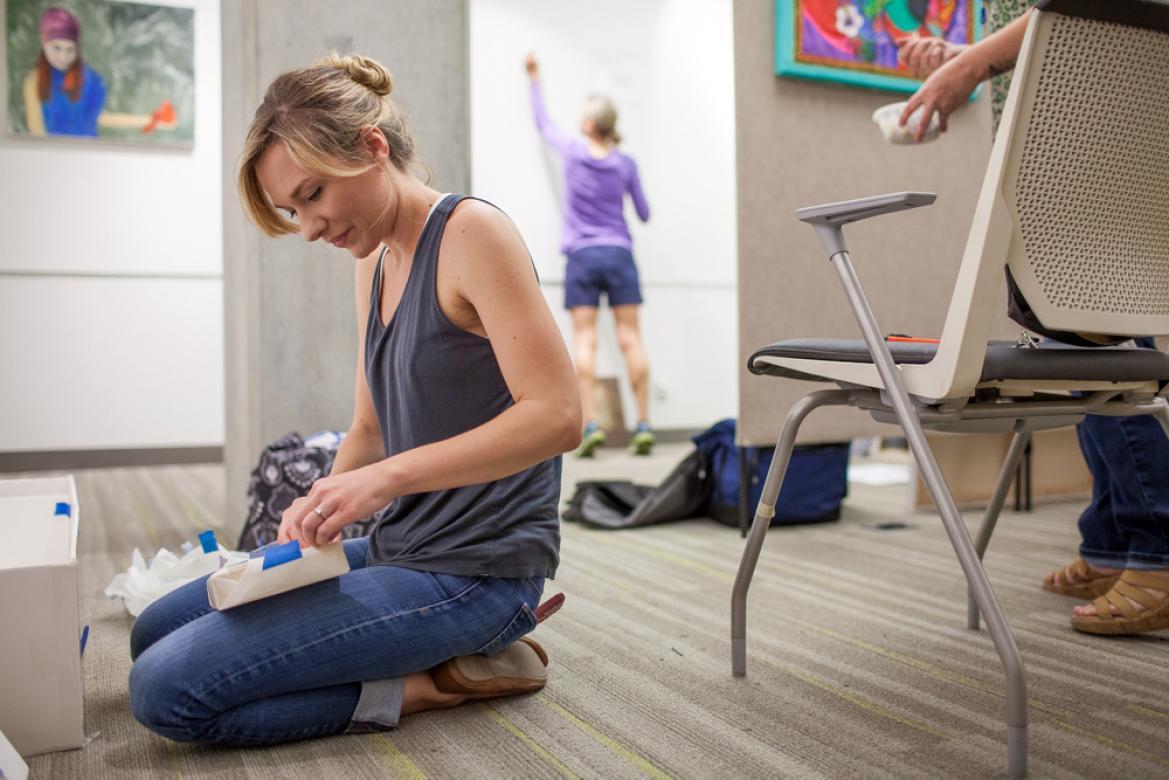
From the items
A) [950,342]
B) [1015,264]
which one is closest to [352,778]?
[950,342]

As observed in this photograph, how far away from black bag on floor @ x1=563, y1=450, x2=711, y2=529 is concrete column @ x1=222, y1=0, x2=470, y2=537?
731 mm

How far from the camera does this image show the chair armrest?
1.04m

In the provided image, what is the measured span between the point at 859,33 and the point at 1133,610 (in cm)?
169

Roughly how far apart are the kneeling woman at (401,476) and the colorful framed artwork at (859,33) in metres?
1.58

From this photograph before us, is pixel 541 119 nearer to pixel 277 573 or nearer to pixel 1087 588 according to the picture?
pixel 1087 588

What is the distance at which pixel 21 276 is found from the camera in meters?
4.07

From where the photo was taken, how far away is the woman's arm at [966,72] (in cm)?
124

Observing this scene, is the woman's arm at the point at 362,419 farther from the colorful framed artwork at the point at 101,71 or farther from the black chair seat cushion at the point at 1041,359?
the colorful framed artwork at the point at 101,71

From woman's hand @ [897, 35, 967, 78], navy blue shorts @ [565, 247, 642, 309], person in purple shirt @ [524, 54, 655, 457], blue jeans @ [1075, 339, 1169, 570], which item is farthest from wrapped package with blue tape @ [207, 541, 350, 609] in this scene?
navy blue shorts @ [565, 247, 642, 309]

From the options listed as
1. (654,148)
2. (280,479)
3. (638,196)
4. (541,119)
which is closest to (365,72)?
(280,479)

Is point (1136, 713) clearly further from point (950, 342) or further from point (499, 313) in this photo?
point (499, 313)

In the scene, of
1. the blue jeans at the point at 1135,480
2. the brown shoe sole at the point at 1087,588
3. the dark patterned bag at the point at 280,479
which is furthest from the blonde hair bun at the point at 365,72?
the brown shoe sole at the point at 1087,588

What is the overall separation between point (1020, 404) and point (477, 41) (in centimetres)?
381

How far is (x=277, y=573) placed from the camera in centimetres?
113
